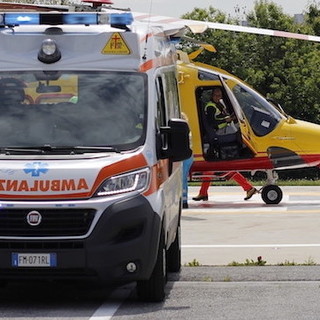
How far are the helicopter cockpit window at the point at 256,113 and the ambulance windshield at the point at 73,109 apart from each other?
9.27m

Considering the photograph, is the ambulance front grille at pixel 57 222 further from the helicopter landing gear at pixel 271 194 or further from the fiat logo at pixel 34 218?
the helicopter landing gear at pixel 271 194

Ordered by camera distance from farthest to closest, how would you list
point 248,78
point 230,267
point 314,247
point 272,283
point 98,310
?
point 248,78 < point 314,247 < point 230,267 < point 272,283 < point 98,310

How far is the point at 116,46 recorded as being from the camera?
379 inches

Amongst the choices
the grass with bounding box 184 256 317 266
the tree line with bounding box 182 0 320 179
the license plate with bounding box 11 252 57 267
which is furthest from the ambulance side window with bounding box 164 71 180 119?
the tree line with bounding box 182 0 320 179

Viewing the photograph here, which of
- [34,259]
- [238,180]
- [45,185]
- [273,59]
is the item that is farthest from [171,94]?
[273,59]

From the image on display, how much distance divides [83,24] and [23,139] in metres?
1.12

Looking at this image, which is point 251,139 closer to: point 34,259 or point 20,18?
point 20,18

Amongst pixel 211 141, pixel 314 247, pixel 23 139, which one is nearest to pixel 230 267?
pixel 314 247

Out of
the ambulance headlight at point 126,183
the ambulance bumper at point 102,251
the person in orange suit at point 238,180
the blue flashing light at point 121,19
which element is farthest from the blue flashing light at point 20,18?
the person in orange suit at point 238,180

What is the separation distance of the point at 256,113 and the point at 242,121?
292 mm

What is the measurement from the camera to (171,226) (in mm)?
10719

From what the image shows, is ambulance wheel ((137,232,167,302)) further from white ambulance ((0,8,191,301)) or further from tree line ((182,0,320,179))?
tree line ((182,0,320,179))

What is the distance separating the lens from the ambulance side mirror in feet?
31.8

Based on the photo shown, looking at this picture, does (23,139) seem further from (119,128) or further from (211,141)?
(211,141)
